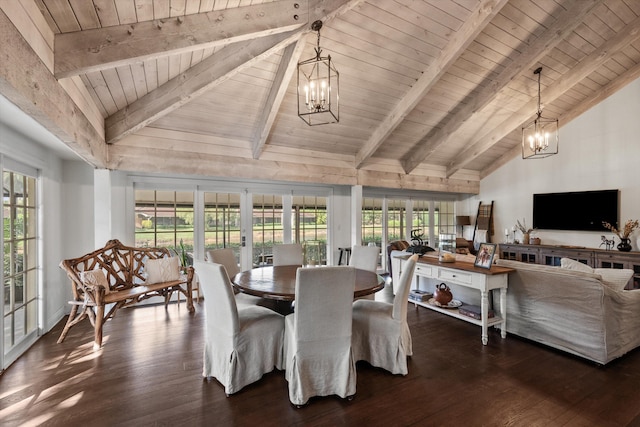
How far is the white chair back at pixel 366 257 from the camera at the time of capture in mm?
3715

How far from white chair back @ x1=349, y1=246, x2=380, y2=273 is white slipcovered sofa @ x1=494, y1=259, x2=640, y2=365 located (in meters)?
1.48

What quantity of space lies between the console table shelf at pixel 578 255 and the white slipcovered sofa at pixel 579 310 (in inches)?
107

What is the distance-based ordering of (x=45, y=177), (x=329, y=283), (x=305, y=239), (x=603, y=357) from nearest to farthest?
1. (x=329, y=283)
2. (x=603, y=357)
3. (x=45, y=177)
4. (x=305, y=239)

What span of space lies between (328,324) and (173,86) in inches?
111

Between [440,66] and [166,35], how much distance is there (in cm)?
296

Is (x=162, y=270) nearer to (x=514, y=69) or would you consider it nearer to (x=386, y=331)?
(x=386, y=331)

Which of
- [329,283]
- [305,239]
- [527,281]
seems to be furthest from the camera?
[305,239]

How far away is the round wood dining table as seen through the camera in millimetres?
2451

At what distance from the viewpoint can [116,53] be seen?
2104 mm

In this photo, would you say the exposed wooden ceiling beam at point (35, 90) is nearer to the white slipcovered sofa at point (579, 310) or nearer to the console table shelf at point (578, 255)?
the white slipcovered sofa at point (579, 310)

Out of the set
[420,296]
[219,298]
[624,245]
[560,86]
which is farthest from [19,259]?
[624,245]

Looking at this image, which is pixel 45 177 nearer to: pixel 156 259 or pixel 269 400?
pixel 156 259

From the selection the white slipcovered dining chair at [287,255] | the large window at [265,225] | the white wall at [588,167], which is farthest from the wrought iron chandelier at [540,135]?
the large window at [265,225]

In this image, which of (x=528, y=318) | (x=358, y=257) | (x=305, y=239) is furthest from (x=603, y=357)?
(x=305, y=239)
